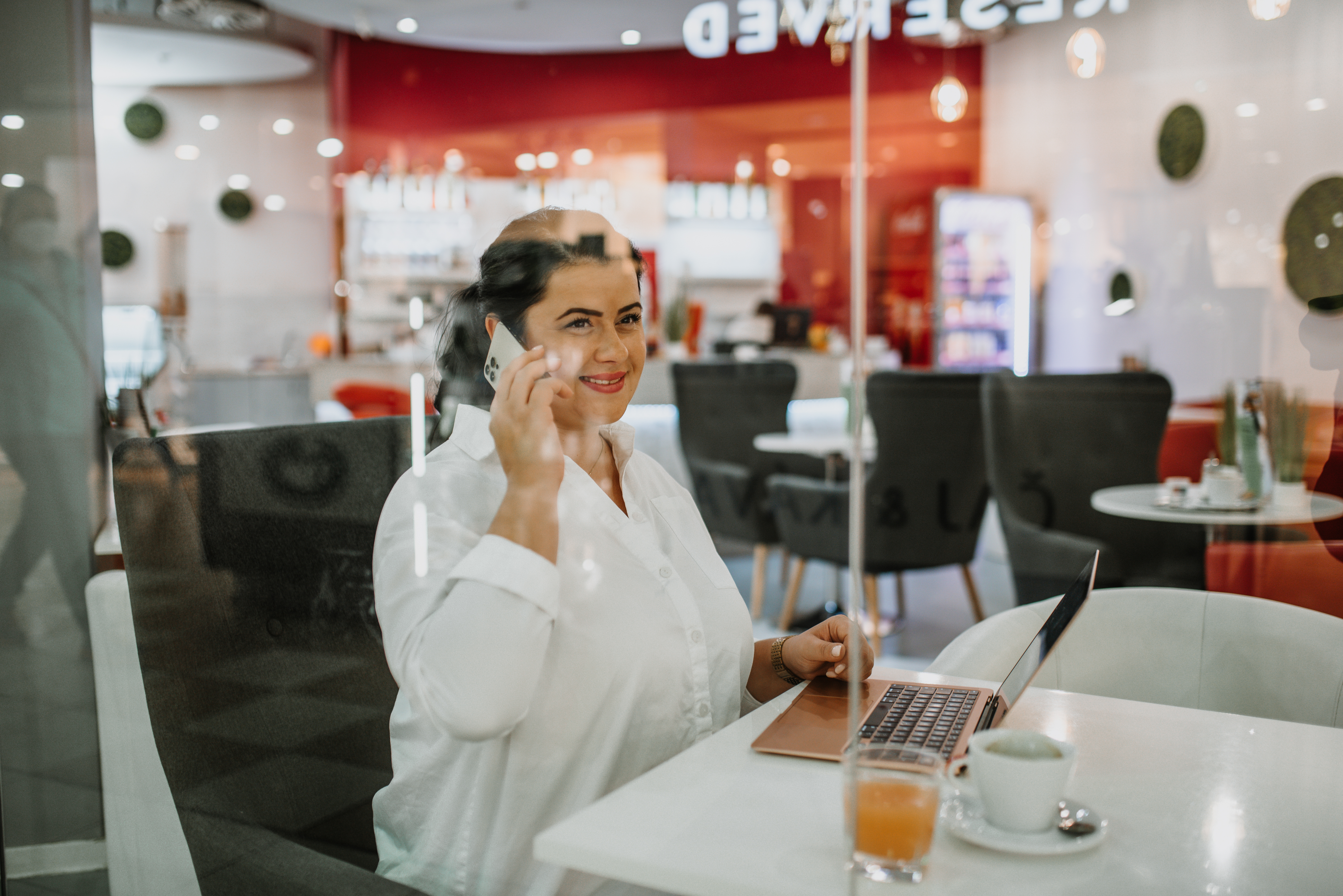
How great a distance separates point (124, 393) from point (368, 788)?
3.52 feet

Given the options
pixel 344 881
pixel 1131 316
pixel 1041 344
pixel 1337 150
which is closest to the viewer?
pixel 344 881

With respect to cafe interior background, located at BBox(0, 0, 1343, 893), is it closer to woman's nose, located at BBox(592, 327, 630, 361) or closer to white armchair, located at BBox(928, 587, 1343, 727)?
woman's nose, located at BBox(592, 327, 630, 361)

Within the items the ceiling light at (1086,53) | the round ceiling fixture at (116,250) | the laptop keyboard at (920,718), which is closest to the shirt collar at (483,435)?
the laptop keyboard at (920,718)

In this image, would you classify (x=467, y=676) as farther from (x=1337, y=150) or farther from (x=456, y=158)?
(x=1337, y=150)

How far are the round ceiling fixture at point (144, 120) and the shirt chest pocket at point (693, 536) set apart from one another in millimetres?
1487

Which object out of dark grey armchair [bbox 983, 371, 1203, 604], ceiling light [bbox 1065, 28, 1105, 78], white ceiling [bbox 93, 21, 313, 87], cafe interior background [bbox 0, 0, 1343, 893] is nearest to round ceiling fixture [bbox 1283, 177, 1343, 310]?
cafe interior background [bbox 0, 0, 1343, 893]

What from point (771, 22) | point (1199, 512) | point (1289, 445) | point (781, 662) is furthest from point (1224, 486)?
point (771, 22)

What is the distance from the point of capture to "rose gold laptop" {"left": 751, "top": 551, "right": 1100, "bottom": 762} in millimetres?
904

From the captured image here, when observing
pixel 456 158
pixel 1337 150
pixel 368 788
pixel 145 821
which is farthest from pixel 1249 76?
pixel 145 821

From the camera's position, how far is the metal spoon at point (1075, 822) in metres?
0.77

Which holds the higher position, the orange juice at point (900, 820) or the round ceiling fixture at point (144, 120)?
the round ceiling fixture at point (144, 120)

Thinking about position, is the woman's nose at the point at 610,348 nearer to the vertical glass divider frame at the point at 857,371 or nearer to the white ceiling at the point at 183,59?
the vertical glass divider frame at the point at 857,371

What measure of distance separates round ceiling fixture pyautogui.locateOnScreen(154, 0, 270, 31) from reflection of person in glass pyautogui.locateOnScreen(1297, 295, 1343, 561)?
228 centimetres

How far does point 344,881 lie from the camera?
3.29 feet
